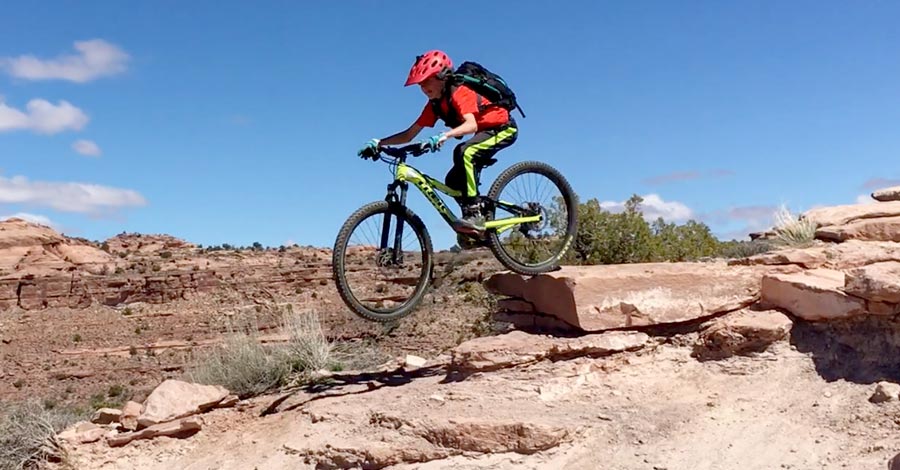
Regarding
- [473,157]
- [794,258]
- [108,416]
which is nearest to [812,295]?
→ [794,258]

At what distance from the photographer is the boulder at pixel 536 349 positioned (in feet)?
23.5

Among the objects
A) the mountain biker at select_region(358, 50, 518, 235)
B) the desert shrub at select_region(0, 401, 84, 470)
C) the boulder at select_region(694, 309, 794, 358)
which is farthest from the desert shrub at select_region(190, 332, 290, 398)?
→ the boulder at select_region(694, 309, 794, 358)

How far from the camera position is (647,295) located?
7395 mm

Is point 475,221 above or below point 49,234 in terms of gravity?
below

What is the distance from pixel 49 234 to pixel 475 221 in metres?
58.6

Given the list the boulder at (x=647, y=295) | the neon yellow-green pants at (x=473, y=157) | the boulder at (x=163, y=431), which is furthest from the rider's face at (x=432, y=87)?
the boulder at (x=163, y=431)

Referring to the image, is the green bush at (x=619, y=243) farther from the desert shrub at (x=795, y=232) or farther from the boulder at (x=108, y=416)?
the boulder at (x=108, y=416)

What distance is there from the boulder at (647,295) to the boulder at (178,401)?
3.15m

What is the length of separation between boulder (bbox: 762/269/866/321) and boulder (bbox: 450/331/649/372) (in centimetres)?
114

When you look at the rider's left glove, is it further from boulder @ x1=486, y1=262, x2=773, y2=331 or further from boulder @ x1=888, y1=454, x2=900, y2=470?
boulder @ x1=888, y1=454, x2=900, y2=470

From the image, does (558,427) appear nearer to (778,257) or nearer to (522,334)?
(522,334)

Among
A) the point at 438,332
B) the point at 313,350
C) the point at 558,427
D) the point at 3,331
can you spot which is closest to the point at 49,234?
the point at 3,331

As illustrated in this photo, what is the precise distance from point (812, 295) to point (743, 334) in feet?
1.99

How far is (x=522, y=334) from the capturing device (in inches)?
302
